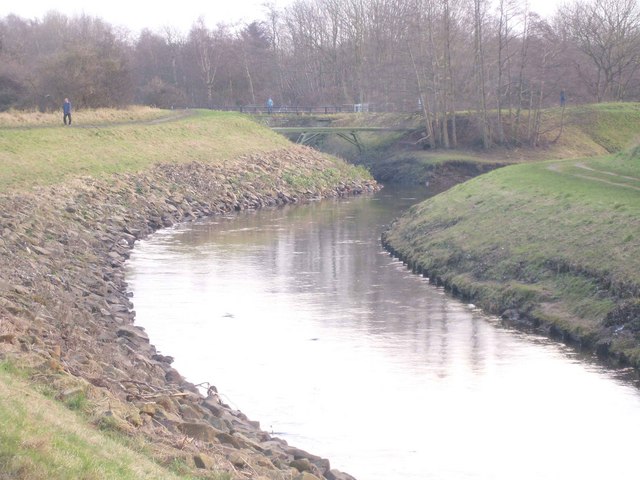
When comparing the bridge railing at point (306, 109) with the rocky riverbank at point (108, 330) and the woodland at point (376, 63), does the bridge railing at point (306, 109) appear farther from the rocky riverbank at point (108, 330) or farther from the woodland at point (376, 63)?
the rocky riverbank at point (108, 330)

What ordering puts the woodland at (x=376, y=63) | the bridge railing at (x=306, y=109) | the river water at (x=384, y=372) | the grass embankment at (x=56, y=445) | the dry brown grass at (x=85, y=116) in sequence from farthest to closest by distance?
the bridge railing at (x=306, y=109), the woodland at (x=376, y=63), the dry brown grass at (x=85, y=116), the river water at (x=384, y=372), the grass embankment at (x=56, y=445)

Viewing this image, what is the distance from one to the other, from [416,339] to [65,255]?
485 inches

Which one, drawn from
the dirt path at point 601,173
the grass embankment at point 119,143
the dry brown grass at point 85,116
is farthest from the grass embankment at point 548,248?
the dry brown grass at point 85,116

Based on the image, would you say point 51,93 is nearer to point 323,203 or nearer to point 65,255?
point 323,203

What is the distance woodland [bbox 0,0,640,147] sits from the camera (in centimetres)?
6781

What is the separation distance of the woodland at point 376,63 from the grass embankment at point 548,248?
30.1 m

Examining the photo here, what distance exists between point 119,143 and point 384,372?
1487 inches

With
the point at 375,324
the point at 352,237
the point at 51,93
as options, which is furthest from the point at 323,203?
the point at 375,324

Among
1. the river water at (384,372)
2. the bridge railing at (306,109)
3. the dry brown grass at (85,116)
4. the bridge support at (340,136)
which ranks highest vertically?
the bridge railing at (306,109)

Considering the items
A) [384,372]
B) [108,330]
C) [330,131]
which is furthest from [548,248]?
[330,131]

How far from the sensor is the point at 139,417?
518 inches

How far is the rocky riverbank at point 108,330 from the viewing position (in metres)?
13.1

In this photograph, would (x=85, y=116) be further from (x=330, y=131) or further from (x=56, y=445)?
(x=56, y=445)

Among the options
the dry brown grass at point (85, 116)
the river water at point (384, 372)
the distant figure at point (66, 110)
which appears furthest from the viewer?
the distant figure at point (66, 110)
